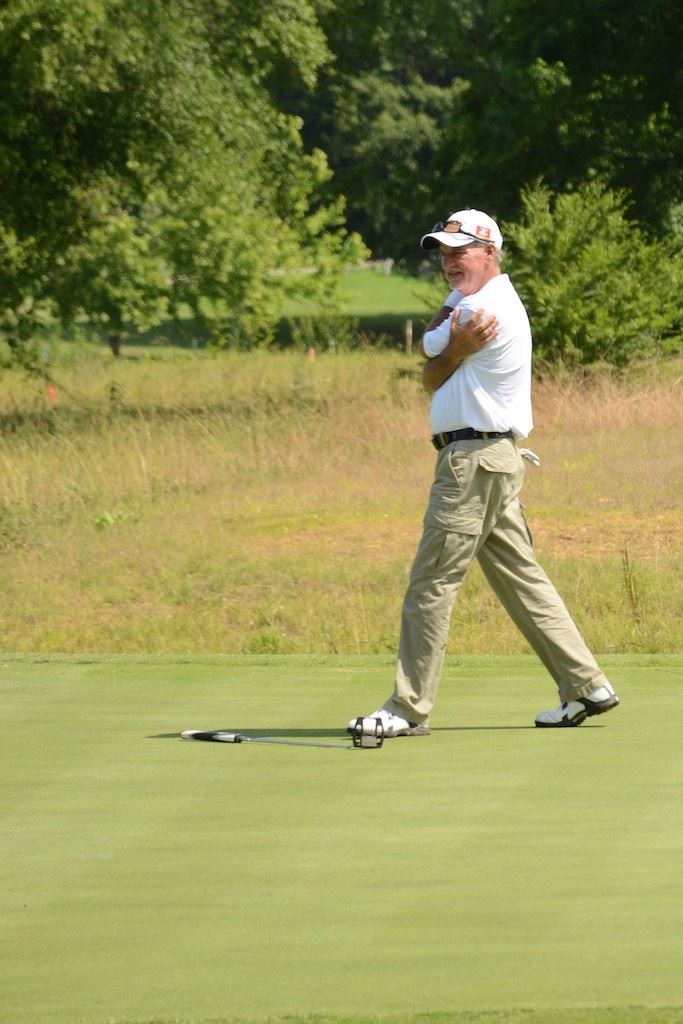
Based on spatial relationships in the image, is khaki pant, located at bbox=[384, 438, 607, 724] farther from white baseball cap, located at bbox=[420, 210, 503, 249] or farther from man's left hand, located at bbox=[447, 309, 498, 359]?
white baseball cap, located at bbox=[420, 210, 503, 249]

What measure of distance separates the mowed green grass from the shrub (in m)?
16.8

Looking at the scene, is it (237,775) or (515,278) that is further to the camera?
(515,278)

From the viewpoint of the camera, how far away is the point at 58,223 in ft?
77.7

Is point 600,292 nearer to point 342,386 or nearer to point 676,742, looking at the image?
point 342,386

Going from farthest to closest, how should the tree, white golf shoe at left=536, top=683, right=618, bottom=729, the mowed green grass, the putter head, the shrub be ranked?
the shrub
the tree
white golf shoe at left=536, top=683, right=618, bottom=729
the putter head
the mowed green grass

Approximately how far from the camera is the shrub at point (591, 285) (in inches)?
915

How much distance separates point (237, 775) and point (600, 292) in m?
18.5

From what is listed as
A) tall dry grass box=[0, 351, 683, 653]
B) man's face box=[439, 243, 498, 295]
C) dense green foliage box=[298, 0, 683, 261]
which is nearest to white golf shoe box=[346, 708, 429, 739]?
man's face box=[439, 243, 498, 295]

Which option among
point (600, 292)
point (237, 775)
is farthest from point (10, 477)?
point (237, 775)

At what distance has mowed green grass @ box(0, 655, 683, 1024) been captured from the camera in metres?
3.61

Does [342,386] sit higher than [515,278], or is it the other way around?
→ [515,278]

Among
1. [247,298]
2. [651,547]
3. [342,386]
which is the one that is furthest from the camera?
[247,298]

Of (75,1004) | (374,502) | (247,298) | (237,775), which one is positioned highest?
(75,1004)

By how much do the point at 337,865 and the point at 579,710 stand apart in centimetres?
188
